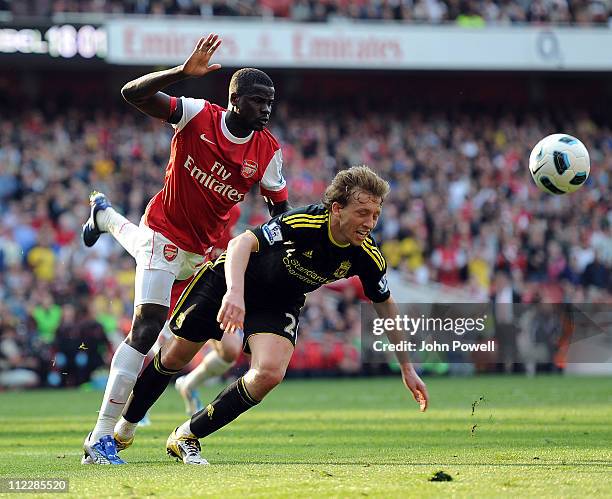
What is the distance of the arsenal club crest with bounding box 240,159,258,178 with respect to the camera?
7.75 metres

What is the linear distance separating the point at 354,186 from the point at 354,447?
2.39m

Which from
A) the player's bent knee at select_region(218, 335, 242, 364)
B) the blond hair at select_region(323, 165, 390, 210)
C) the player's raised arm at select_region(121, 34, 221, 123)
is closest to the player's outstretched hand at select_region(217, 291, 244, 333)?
the blond hair at select_region(323, 165, 390, 210)

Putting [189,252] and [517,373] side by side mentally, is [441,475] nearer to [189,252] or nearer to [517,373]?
[189,252]

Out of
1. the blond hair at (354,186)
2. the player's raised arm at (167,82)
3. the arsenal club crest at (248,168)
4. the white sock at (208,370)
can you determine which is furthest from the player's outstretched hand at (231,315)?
the white sock at (208,370)

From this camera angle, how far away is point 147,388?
7.38 metres

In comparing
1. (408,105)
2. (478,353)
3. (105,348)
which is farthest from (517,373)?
(408,105)

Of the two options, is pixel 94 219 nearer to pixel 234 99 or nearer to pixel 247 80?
pixel 234 99

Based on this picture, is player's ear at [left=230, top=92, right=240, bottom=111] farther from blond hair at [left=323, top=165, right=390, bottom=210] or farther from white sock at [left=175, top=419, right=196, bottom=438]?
white sock at [left=175, top=419, right=196, bottom=438]

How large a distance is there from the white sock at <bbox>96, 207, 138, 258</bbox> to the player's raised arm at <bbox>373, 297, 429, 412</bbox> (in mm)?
1886

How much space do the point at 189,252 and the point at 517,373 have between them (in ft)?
42.4

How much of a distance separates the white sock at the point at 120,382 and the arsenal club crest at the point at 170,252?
0.69 meters

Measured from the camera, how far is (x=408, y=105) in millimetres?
27750

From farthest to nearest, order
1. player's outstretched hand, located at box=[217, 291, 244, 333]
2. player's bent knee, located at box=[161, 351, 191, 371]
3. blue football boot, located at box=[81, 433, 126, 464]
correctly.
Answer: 1. player's bent knee, located at box=[161, 351, 191, 371]
2. blue football boot, located at box=[81, 433, 126, 464]
3. player's outstretched hand, located at box=[217, 291, 244, 333]

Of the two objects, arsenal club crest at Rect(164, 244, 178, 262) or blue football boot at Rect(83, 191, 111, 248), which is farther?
blue football boot at Rect(83, 191, 111, 248)
